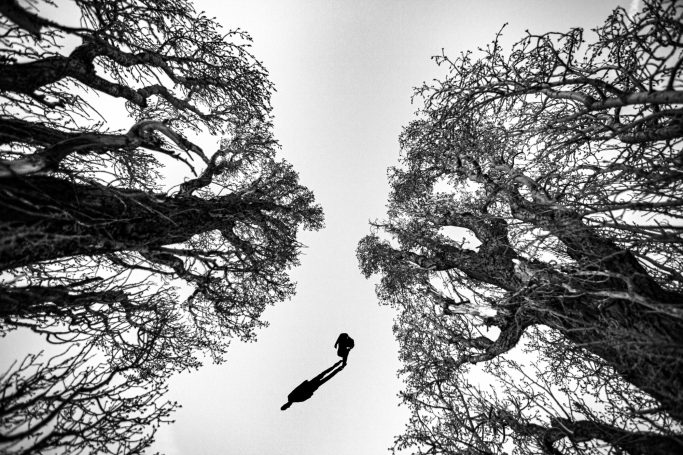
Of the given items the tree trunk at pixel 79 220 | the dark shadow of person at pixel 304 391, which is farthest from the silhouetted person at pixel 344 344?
the tree trunk at pixel 79 220

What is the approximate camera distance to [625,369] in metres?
4.11

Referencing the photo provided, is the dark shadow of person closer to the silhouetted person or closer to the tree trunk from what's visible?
the silhouetted person

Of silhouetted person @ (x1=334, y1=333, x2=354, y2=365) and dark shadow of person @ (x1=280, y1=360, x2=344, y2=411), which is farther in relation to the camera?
silhouetted person @ (x1=334, y1=333, x2=354, y2=365)

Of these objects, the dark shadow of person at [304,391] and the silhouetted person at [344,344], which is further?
the silhouetted person at [344,344]

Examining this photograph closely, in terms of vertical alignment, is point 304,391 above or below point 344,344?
below

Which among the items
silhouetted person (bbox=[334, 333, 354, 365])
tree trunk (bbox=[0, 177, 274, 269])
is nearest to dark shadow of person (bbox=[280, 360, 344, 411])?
silhouetted person (bbox=[334, 333, 354, 365])

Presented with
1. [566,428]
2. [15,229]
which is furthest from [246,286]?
[566,428]

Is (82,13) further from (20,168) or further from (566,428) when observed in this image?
(566,428)

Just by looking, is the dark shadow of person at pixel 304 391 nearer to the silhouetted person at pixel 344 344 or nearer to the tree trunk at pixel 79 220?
the silhouetted person at pixel 344 344

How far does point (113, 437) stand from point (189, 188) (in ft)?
15.6

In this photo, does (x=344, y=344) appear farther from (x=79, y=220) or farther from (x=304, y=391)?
(x=79, y=220)

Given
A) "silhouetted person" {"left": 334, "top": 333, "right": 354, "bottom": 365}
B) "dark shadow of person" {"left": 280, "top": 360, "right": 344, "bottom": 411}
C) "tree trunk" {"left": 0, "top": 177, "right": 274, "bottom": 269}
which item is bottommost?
"dark shadow of person" {"left": 280, "top": 360, "right": 344, "bottom": 411}

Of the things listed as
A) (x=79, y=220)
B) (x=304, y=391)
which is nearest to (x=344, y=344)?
(x=304, y=391)

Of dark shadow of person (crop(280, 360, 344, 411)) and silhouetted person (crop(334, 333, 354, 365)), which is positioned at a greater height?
silhouetted person (crop(334, 333, 354, 365))
